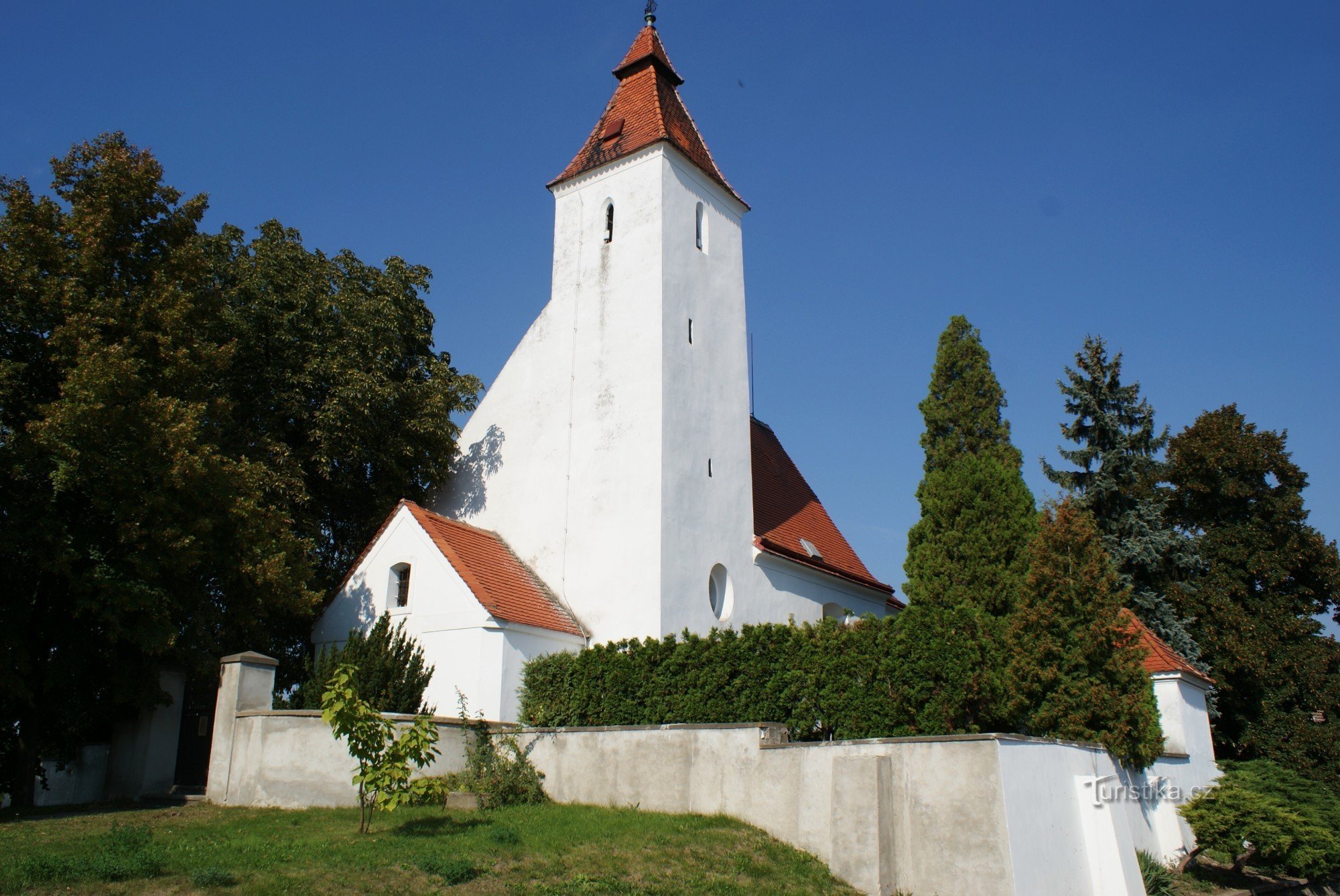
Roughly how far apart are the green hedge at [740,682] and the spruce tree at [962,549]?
1.88 ft

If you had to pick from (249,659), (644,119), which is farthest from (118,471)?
(644,119)

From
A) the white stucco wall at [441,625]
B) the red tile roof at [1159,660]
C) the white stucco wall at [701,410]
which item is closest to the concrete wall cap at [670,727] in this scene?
the white stucco wall at [441,625]

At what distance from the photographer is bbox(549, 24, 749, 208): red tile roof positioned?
24203mm

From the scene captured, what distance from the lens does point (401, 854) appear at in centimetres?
1071

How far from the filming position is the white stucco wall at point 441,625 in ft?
60.0

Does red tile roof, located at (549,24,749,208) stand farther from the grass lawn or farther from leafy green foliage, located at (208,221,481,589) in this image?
the grass lawn

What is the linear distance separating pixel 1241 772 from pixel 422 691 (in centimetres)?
1819

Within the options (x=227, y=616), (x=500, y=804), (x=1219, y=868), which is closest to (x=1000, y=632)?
(x=1219, y=868)

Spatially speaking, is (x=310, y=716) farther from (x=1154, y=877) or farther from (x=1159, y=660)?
(x=1159, y=660)

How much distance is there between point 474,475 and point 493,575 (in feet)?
14.5

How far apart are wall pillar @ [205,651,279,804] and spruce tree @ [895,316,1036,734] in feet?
34.0

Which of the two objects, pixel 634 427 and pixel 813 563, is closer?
pixel 634 427

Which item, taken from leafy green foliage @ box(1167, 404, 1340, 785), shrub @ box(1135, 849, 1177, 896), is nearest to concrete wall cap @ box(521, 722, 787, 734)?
shrub @ box(1135, 849, 1177, 896)

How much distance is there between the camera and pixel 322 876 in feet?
32.1
